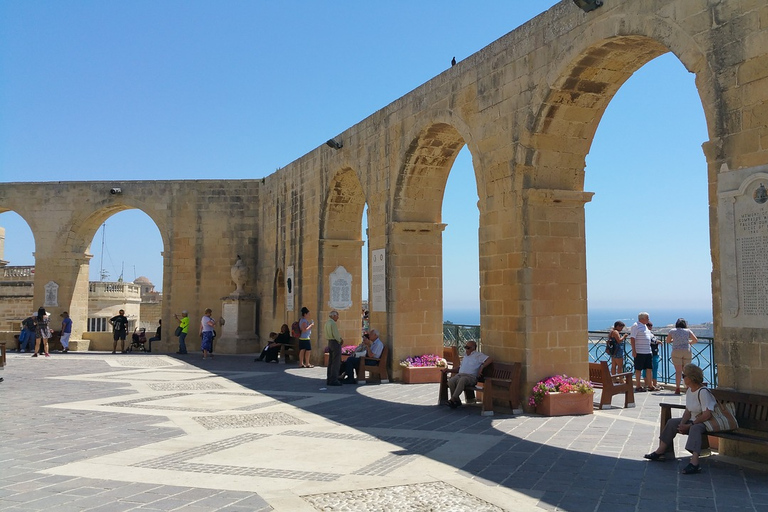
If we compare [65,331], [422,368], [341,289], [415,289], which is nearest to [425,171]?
[415,289]

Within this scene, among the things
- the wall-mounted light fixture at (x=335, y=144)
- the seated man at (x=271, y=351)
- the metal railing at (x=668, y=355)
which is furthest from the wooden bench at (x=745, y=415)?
Answer: the seated man at (x=271, y=351)

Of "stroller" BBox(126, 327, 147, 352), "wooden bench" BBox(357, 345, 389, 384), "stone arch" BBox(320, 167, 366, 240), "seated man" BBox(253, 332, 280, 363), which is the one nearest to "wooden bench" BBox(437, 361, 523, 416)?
"wooden bench" BBox(357, 345, 389, 384)

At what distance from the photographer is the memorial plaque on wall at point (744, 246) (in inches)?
216

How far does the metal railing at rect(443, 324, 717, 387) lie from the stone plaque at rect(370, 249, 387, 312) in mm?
2384

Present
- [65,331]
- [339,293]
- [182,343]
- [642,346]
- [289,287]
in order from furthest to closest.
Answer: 1. [65,331]
2. [182,343]
3. [289,287]
4. [339,293]
5. [642,346]

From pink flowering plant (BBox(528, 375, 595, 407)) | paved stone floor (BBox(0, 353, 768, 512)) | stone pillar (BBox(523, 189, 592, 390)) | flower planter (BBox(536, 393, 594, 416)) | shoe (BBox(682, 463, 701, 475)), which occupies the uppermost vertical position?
stone pillar (BBox(523, 189, 592, 390))

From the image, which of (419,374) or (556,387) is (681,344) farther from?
(419,374)

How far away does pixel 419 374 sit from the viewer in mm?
11609

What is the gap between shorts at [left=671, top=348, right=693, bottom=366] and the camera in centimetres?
960

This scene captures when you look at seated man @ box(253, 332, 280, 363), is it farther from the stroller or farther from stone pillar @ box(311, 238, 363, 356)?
the stroller

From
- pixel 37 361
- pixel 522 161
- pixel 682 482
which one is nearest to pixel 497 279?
pixel 522 161

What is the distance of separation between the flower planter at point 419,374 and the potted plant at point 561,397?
→ 3.49m

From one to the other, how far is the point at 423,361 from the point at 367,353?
3.27 feet

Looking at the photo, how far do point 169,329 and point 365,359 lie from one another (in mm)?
9599
